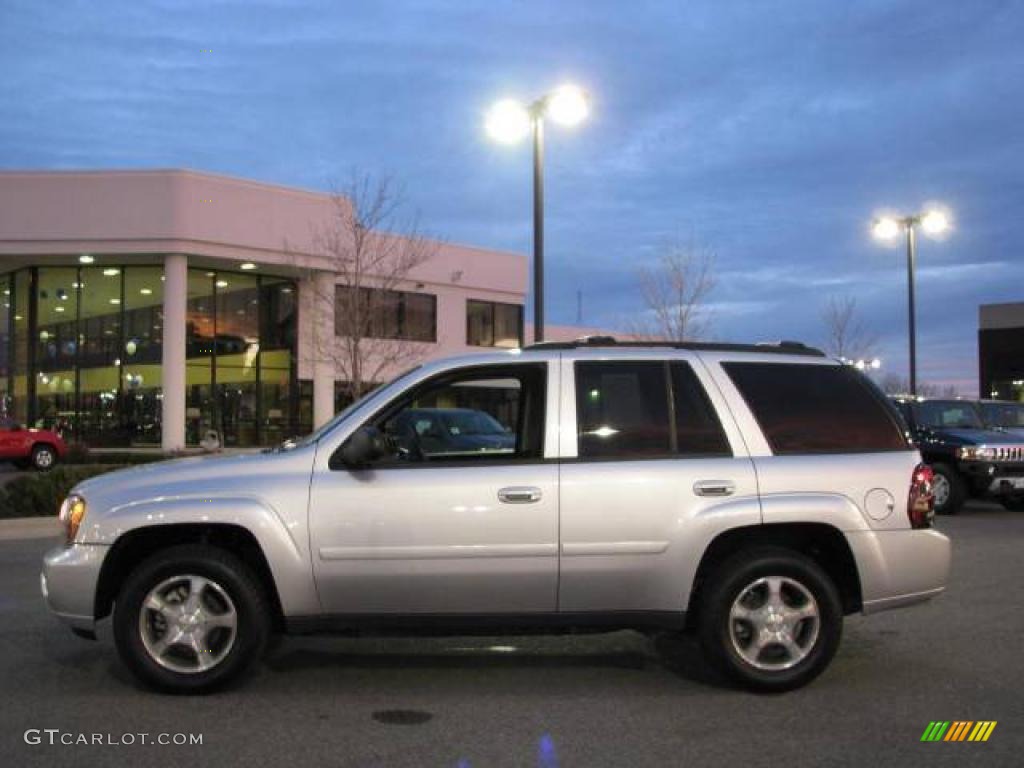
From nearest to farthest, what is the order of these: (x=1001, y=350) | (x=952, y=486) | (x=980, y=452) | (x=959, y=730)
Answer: (x=959, y=730) → (x=980, y=452) → (x=952, y=486) → (x=1001, y=350)

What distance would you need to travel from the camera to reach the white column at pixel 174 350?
2814 centimetres

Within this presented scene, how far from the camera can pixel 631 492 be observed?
5379 mm

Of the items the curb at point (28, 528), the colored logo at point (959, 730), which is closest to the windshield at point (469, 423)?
the colored logo at point (959, 730)

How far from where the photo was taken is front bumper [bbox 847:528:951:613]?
550 centimetres

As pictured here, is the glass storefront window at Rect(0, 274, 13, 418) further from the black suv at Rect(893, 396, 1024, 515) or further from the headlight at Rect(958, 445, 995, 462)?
the headlight at Rect(958, 445, 995, 462)

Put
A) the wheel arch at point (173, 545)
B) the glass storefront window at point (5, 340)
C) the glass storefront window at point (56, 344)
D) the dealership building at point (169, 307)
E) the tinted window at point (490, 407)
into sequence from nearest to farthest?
the wheel arch at point (173, 545), the tinted window at point (490, 407), the dealership building at point (169, 307), the glass storefront window at point (56, 344), the glass storefront window at point (5, 340)

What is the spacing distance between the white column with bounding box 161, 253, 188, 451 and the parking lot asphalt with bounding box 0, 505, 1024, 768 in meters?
22.1

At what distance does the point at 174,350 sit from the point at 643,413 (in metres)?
24.9

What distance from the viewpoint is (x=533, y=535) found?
5328 millimetres

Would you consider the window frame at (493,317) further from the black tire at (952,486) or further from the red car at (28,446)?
the black tire at (952,486)

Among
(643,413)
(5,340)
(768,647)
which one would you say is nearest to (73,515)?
(643,413)

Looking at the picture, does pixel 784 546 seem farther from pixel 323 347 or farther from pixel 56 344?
pixel 56 344

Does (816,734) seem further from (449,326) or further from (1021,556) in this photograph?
(449,326)

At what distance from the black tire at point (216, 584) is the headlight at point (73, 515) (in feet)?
1.40
